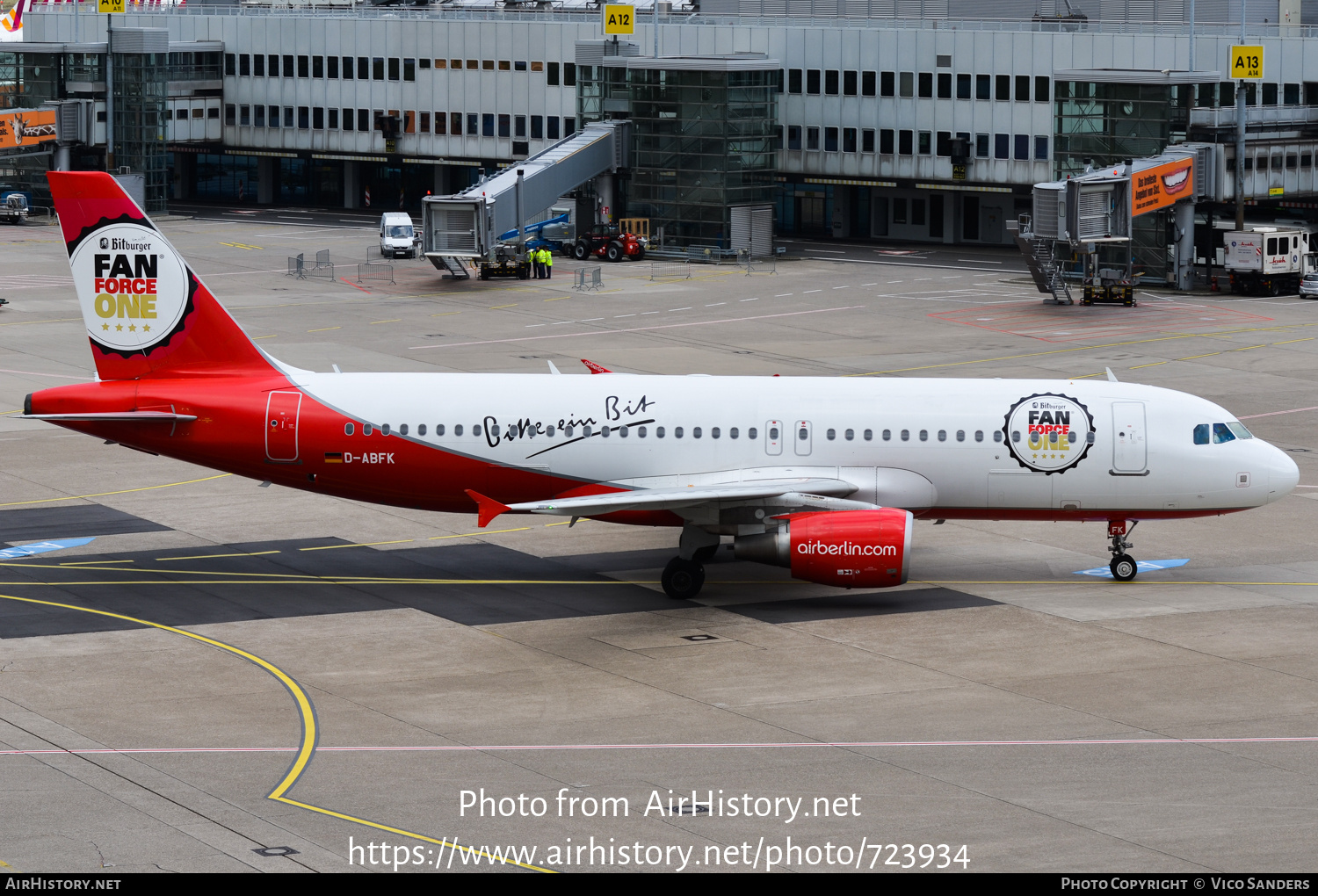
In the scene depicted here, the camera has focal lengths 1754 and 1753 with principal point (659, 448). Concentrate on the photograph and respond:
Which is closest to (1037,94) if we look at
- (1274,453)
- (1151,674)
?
(1274,453)

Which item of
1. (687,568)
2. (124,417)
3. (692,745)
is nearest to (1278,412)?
(687,568)

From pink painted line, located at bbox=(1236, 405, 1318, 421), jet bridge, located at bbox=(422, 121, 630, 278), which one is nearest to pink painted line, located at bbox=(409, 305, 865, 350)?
jet bridge, located at bbox=(422, 121, 630, 278)

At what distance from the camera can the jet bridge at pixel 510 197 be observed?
10712cm

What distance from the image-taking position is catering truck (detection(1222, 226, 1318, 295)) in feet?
329

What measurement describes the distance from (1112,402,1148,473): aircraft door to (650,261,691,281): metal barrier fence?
219 feet

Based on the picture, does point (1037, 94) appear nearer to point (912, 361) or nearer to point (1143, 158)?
point (1143, 158)

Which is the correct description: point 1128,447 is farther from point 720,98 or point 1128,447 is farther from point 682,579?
point 720,98

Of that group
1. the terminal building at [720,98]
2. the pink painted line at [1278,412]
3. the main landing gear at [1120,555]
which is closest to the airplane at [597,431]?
the main landing gear at [1120,555]

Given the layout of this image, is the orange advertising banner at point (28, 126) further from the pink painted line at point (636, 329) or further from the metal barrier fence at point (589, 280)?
the pink painted line at point (636, 329)

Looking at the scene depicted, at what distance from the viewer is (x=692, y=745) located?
31703mm

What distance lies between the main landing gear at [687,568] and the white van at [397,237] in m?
77.7

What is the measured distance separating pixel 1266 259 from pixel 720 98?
38.3 metres
